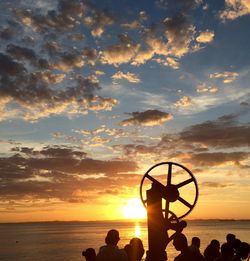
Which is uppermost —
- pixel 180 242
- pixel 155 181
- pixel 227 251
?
pixel 155 181

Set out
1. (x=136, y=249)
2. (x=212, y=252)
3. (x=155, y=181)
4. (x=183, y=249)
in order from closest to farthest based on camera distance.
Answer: (x=183, y=249) < (x=136, y=249) < (x=212, y=252) < (x=155, y=181)

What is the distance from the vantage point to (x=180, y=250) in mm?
8844

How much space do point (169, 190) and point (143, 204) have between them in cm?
85

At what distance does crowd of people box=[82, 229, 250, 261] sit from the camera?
8164 millimetres

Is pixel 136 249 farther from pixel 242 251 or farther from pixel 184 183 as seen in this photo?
pixel 184 183

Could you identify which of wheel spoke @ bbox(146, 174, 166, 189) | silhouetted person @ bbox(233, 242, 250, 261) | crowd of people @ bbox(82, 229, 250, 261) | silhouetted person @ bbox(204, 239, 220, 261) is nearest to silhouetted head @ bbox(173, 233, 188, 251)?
crowd of people @ bbox(82, 229, 250, 261)

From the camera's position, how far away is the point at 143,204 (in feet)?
37.2

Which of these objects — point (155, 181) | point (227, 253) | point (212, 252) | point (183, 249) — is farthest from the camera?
point (155, 181)

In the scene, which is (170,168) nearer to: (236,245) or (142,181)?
(142,181)

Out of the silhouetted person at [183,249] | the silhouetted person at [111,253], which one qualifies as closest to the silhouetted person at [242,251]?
the silhouetted person at [183,249]

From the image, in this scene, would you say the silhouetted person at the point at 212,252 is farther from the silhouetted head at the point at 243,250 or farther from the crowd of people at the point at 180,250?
the silhouetted head at the point at 243,250

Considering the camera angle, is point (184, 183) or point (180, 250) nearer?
point (180, 250)

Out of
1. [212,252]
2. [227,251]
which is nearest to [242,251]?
[227,251]

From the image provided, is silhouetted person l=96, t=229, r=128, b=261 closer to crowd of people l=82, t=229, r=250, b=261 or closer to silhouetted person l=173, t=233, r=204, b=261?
crowd of people l=82, t=229, r=250, b=261
